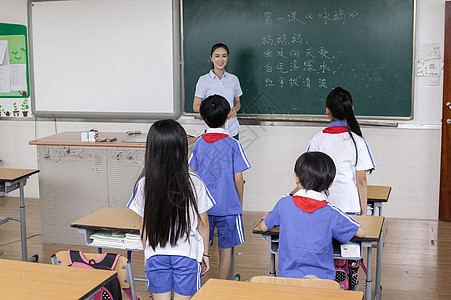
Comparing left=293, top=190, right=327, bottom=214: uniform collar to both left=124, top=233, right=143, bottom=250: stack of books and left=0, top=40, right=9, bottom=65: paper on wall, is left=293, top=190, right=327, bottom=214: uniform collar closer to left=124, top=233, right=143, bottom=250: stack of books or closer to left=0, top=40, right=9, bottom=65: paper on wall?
left=124, top=233, right=143, bottom=250: stack of books

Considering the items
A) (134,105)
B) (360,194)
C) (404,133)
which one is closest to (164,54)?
(134,105)

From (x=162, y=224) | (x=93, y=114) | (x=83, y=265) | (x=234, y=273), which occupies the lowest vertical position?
(x=234, y=273)

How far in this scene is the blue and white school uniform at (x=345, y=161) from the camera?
123 inches

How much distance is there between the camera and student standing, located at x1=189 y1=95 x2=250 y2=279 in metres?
3.11

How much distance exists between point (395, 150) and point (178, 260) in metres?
3.41

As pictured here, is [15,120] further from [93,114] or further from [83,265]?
[83,265]

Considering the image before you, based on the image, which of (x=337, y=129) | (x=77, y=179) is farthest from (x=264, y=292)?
(x=77, y=179)

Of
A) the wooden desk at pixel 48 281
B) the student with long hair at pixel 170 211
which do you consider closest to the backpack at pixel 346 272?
the student with long hair at pixel 170 211

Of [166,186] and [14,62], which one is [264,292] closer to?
[166,186]

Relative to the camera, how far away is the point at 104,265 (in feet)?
7.47

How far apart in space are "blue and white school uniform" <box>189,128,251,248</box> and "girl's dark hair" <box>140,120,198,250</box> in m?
0.81

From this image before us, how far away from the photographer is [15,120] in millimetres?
6203

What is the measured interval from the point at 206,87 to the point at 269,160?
3.53ft

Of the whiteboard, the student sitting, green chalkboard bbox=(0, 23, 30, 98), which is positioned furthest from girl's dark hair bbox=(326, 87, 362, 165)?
green chalkboard bbox=(0, 23, 30, 98)
